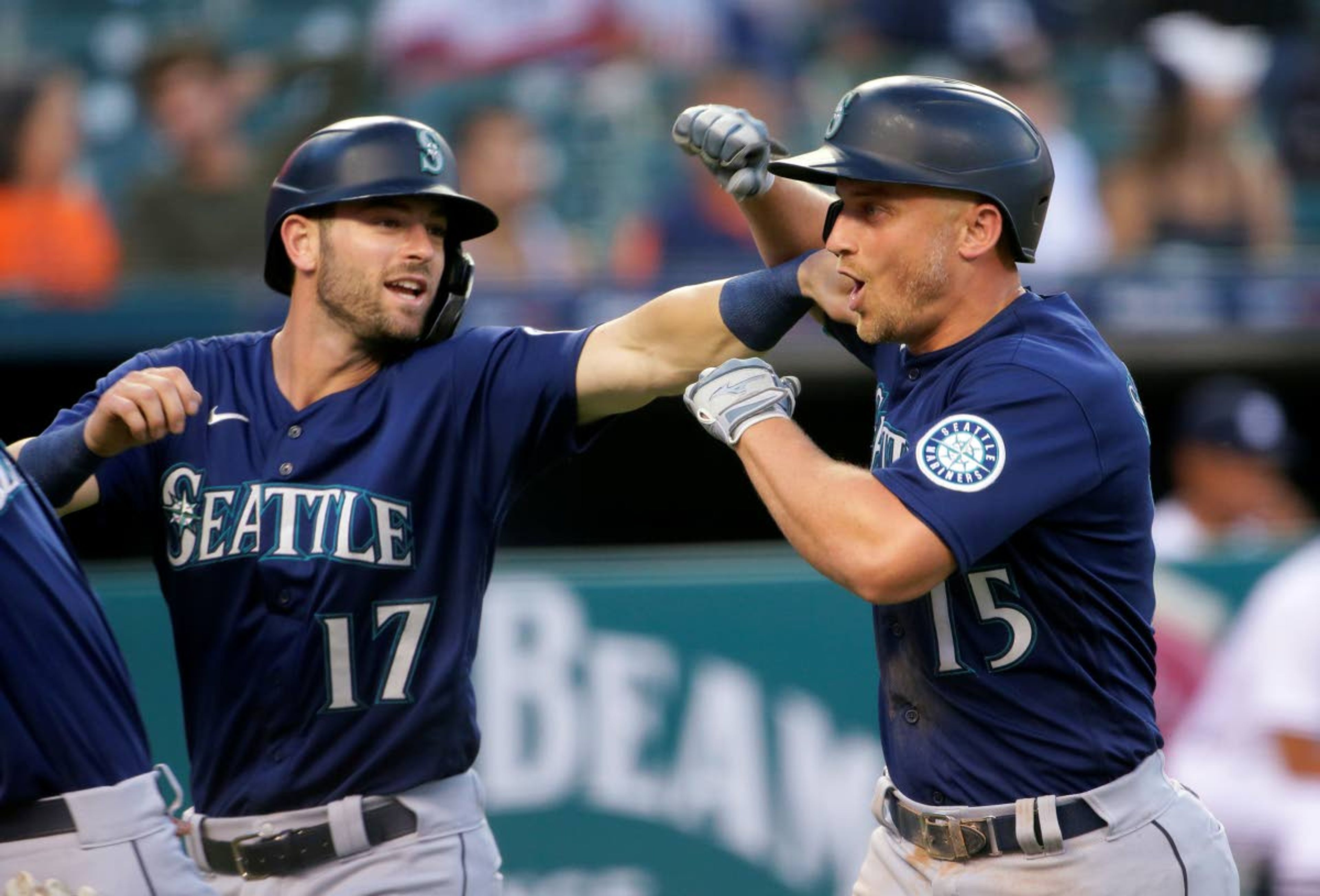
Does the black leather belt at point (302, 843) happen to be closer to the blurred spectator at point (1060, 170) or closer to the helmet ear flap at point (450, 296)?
the helmet ear flap at point (450, 296)

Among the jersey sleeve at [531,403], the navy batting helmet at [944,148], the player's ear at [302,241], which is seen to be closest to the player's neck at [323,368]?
the player's ear at [302,241]

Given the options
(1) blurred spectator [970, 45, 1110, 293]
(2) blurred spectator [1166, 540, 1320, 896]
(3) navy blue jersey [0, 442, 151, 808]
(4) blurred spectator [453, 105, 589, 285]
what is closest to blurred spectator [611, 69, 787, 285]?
(4) blurred spectator [453, 105, 589, 285]

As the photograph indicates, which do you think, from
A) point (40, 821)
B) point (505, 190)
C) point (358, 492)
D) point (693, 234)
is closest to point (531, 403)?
point (358, 492)

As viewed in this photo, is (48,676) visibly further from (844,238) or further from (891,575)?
(844,238)

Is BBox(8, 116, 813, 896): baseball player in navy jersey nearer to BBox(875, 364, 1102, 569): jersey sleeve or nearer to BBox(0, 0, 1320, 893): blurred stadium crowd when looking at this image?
BBox(875, 364, 1102, 569): jersey sleeve

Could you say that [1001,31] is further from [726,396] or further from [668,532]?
[726,396]

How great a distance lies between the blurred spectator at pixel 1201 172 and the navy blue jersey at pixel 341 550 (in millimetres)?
4603

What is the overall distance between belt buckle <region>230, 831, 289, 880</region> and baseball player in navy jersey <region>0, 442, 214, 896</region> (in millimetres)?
502

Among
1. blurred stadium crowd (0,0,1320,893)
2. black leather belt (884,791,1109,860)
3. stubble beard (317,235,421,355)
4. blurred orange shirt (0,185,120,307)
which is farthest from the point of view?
blurred orange shirt (0,185,120,307)

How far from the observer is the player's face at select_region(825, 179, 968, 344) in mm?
3070

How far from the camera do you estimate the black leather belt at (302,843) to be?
10.9 ft

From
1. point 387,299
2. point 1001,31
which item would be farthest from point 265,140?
point 387,299

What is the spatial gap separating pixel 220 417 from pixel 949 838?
1574mm

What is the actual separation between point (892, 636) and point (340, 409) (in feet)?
3.74
